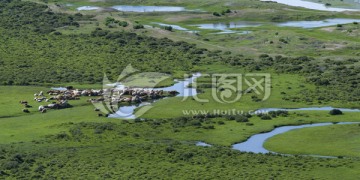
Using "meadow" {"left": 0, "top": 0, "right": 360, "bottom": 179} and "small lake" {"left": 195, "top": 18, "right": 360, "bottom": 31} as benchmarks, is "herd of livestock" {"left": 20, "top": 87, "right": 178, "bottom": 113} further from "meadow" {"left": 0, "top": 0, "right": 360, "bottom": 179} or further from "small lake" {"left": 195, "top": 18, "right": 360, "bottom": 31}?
"small lake" {"left": 195, "top": 18, "right": 360, "bottom": 31}


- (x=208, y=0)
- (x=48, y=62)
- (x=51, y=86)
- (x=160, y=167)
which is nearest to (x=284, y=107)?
→ (x=160, y=167)

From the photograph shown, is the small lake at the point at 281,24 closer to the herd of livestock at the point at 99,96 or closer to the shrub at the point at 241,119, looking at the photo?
the herd of livestock at the point at 99,96

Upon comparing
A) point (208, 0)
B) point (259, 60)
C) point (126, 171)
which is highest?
point (208, 0)

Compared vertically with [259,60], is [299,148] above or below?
below

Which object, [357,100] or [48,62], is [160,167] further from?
[48,62]

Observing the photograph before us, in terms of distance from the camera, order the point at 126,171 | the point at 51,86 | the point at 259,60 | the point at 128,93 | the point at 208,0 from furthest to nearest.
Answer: the point at 208,0
the point at 259,60
the point at 51,86
the point at 128,93
the point at 126,171

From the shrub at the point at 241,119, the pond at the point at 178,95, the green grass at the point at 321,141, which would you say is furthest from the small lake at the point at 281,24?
the green grass at the point at 321,141

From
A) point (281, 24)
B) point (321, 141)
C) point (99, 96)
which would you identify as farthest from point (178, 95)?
point (281, 24)

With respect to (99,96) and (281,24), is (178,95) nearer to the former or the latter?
(99,96)
